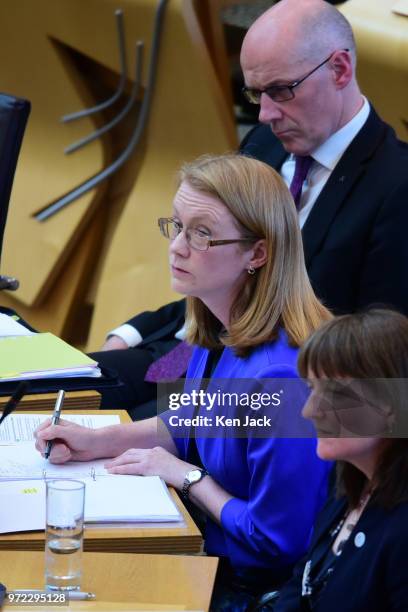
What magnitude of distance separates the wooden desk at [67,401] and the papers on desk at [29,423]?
0.05 meters

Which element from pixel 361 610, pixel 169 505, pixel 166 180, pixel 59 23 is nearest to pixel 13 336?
pixel 169 505

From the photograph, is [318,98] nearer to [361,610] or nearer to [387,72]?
[387,72]

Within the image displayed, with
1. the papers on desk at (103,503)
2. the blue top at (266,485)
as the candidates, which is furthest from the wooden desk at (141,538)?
the blue top at (266,485)

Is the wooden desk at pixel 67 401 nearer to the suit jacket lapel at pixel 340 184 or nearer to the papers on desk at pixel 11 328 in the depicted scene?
the papers on desk at pixel 11 328

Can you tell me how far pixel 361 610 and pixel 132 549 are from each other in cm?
45

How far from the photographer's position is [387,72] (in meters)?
3.47

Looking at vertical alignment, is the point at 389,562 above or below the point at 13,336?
above

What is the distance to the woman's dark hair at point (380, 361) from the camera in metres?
1.46

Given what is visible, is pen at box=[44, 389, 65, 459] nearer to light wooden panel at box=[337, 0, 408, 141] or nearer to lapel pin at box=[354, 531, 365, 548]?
lapel pin at box=[354, 531, 365, 548]

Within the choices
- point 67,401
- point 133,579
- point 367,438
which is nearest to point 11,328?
point 67,401

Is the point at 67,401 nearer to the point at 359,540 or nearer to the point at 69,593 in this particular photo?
the point at 69,593

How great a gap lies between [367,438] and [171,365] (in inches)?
58.4

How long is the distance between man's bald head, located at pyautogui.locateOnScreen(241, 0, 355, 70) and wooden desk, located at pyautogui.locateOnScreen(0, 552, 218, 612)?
149cm

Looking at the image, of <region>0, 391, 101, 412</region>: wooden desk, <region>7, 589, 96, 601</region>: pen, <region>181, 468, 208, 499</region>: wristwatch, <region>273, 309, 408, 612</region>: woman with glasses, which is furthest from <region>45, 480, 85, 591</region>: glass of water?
<region>0, 391, 101, 412</region>: wooden desk
